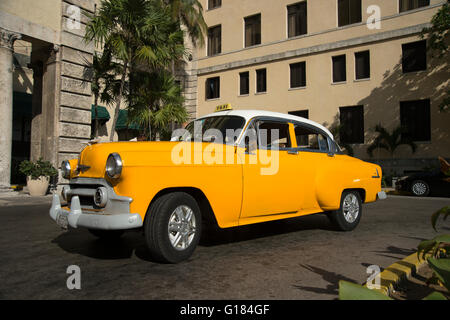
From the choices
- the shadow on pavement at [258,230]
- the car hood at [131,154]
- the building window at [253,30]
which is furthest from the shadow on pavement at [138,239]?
the building window at [253,30]

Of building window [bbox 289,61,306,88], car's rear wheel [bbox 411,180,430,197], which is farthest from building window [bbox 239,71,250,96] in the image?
car's rear wheel [bbox 411,180,430,197]

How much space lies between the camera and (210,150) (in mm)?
4117

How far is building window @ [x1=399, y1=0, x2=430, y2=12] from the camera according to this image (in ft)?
59.8

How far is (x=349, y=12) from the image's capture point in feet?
66.9

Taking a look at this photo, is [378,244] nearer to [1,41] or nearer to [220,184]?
[220,184]

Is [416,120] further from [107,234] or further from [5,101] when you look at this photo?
[5,101]

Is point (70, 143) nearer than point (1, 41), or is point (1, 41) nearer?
point (1, 41)

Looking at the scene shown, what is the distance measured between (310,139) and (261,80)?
62.3ft

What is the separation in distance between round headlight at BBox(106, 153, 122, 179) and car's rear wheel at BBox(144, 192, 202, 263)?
0.49 m

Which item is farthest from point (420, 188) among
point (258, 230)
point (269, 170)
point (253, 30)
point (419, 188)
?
point (253, 30)

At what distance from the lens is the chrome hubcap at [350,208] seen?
19.7ft

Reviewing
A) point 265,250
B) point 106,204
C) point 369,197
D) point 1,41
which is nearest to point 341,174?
point 369,197

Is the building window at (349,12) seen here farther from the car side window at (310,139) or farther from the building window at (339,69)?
the car side window at (310,139)

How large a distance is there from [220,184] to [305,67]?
1920 centimetres
